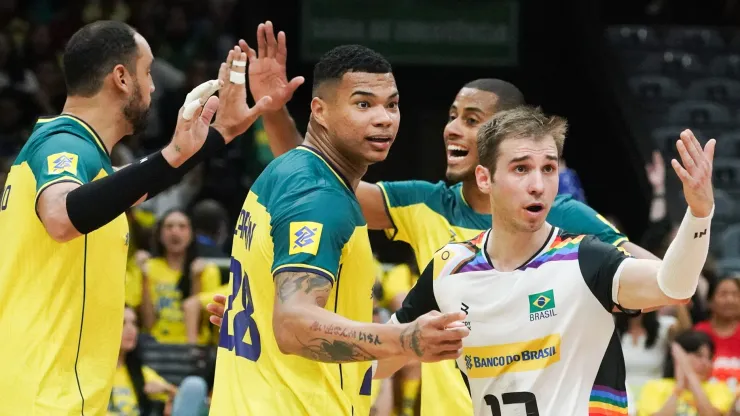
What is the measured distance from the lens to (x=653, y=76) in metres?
17.9

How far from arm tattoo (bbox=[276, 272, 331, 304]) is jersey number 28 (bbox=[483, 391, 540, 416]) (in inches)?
32.8

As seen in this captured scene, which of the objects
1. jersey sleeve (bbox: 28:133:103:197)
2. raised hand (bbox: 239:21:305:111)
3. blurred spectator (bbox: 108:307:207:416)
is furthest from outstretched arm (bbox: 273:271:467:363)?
blurred spectator (bbox: 108:307:207:416)

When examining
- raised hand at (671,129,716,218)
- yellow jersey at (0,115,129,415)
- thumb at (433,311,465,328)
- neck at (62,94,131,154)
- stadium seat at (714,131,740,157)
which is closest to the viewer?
thumb at (433,311,465,328)

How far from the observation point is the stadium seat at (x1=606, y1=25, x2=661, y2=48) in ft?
61.1

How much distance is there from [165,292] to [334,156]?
580 cm

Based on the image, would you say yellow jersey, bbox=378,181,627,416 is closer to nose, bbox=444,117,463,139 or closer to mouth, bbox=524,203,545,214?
nose, bbox=444,117,463,139

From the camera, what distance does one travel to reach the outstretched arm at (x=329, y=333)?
392 cm

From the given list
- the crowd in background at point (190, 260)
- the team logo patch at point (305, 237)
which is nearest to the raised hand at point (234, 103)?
the team logo patch at point (305, 237)

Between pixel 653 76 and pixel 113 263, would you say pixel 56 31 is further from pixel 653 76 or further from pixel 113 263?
pixel 113 263

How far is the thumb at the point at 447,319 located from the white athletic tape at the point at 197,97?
4.88ft

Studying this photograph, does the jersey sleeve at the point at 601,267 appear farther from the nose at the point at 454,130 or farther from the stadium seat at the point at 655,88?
the stadium seat at the point at 655,88

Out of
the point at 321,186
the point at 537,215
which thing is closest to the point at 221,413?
the point at 321,186

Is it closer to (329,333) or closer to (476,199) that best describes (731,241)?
(476,199)

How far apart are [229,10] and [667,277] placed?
556 inches
